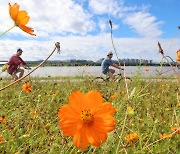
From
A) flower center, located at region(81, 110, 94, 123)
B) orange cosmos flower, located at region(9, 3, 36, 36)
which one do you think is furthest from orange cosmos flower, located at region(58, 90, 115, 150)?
orange cosmos flower, located at region(9, 3, 36, 36)

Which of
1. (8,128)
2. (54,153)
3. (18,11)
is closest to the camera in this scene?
(18,11)

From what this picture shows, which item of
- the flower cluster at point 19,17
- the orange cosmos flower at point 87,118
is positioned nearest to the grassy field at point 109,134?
the orange cosmos flower at point 87,118

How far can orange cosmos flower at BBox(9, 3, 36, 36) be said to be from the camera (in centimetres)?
93

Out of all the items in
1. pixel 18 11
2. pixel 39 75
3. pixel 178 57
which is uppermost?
pixel 18 11

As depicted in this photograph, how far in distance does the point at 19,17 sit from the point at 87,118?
0.36 meters

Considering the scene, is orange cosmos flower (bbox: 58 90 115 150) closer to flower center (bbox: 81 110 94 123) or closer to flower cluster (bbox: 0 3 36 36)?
flower center (bbox: 81 110 94 123)

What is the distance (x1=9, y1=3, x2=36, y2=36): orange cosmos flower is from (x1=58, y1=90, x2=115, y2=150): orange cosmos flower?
0.23 meters

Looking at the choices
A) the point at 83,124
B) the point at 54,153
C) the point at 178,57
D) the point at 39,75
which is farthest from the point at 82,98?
the point at 39,75

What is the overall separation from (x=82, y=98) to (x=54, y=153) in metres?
0.74

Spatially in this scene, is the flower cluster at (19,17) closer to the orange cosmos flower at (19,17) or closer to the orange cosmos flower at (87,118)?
the orange cosmos flower at (19,17)

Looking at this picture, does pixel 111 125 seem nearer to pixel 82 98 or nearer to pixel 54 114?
pixel 82 98

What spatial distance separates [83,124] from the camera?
90 centimetres

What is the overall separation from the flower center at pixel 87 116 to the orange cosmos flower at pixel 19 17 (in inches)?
10.3

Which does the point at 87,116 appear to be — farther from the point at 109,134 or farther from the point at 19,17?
the point at 19,17
